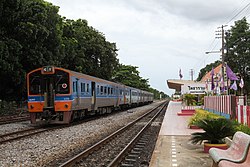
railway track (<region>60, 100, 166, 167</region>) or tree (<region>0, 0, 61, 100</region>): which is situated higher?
tree (<region>0, 0, 61, 100</region>)

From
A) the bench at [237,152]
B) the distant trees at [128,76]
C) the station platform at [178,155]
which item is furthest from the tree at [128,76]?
the bench at [237,152]

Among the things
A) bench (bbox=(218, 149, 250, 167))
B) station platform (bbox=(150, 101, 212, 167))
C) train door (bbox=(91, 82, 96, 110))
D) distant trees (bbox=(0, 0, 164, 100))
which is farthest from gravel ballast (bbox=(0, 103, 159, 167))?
distant trees (bbox=(0, 0, 164, 100))

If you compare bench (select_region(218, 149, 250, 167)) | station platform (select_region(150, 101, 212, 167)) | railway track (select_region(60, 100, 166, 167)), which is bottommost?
railway track (select_region(60, 100, 166, 167))

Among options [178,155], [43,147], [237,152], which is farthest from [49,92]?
[237,152]

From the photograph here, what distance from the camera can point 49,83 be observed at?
57.8 feet

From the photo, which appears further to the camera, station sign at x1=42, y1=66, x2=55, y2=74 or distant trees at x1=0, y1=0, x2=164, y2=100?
distant trees at x1=0, y1=0, x2=164, y2=100

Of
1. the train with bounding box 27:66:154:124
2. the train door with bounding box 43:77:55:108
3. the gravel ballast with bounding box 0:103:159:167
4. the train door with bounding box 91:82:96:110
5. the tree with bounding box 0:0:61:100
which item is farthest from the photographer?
the tree with bounding box 0:0:61:100

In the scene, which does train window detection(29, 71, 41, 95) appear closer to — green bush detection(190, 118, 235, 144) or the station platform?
the station platform

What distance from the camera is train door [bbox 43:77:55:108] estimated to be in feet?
57.1

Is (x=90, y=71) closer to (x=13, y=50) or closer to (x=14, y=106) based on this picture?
(x=14, y=106)

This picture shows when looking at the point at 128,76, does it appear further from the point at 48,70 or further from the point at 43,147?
the point at 43,147

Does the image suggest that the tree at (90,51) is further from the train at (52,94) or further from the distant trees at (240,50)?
the distant trees at (240,50)

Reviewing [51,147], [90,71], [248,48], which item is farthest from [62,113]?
[248,48]

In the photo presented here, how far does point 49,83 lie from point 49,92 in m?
0.45
